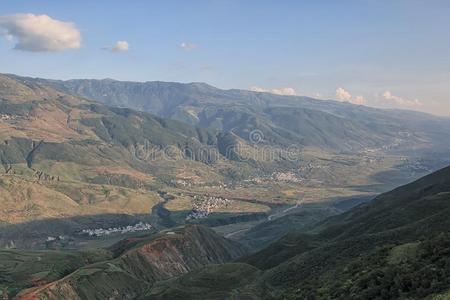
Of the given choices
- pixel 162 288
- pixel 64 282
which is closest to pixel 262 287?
pixel 162 288

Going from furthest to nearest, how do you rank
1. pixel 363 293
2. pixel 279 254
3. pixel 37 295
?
pixel 279 254
pixel 37 295
pixel 363 293

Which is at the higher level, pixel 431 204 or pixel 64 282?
pixel 431 204

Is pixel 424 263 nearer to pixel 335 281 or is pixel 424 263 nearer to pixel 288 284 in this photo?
pixel 335 281

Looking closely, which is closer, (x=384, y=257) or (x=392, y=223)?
(x=384, y=257)

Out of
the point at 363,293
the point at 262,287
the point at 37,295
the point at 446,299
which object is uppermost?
the point at 446,299

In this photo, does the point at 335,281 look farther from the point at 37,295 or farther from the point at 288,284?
the point at 37,295

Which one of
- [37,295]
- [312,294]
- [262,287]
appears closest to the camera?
[312,294]
